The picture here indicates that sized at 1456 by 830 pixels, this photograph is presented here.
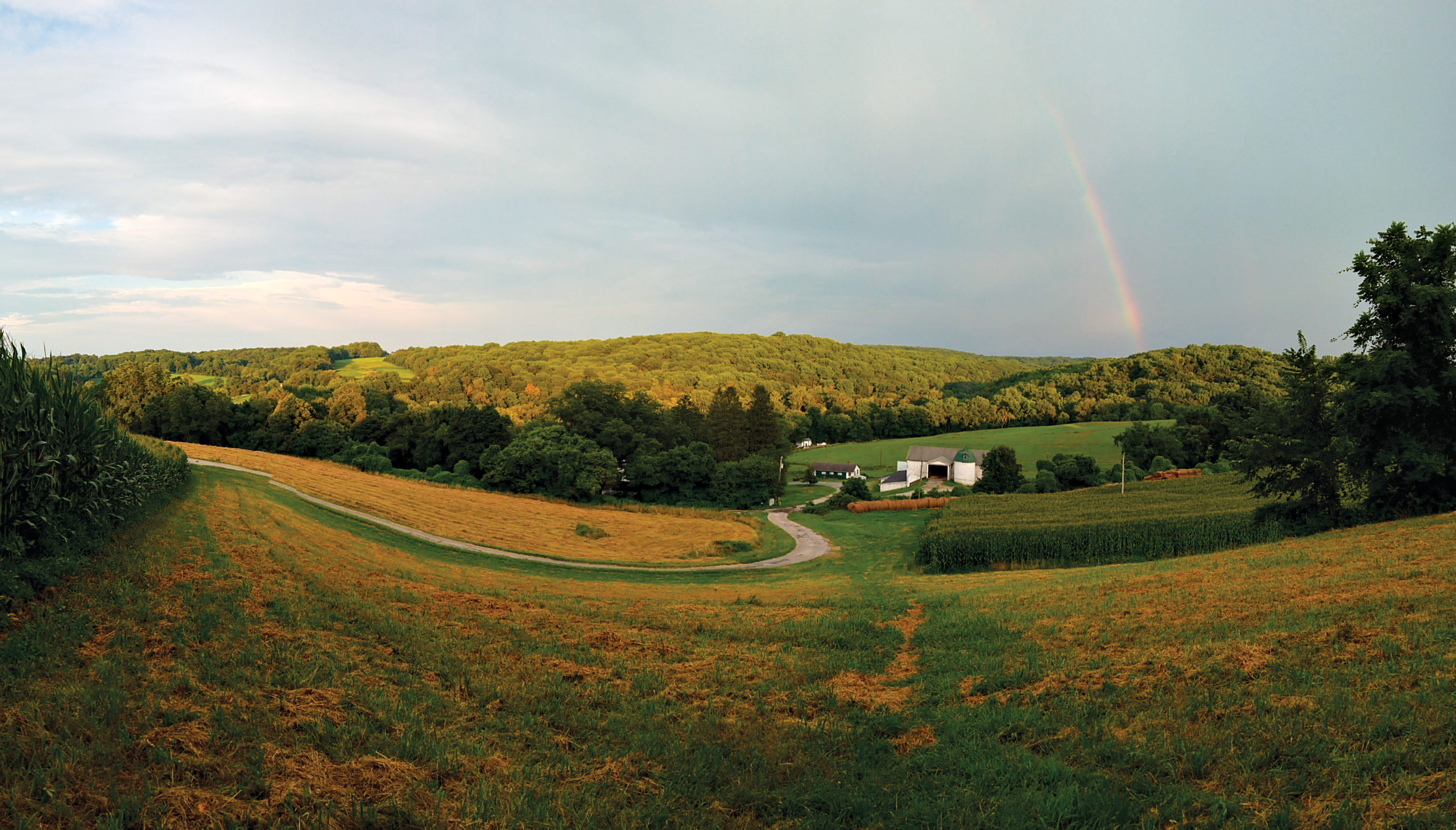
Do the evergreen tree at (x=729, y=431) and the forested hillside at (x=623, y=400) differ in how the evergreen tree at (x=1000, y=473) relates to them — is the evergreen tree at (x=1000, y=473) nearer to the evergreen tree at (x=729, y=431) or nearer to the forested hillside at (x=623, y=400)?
the forested hillside at (x=623, y=400)

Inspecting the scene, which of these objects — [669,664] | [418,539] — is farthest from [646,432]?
[669,664]

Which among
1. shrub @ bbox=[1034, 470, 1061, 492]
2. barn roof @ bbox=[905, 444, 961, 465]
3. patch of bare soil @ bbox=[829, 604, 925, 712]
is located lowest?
shrub @ bbox=[1034, 470, 1061, 492]

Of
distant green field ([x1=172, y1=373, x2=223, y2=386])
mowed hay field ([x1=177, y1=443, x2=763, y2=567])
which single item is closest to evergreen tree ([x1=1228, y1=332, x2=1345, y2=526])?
mowed hay field ([x1=177, y1=443, x2=763, y2=567])

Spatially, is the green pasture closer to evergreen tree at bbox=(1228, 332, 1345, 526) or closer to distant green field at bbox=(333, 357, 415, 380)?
distant green field at bbox=(333, 357, 415, 380)

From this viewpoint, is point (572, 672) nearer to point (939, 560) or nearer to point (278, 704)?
point (278, 704)

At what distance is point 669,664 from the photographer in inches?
345

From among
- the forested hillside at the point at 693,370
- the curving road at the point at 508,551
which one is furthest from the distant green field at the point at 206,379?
the curving road at the point at 508,551

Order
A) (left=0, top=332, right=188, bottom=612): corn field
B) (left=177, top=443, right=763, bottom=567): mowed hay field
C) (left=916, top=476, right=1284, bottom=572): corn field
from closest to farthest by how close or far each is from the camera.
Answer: (left=0, top=332, right=188, bottom=612): corn field → (left=916, top=476, right=1284, bottom=572): corn field → (left=177, top=443, right=763, bottom=567): mowed hay field

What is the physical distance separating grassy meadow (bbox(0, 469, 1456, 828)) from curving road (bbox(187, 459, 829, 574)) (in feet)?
57.1

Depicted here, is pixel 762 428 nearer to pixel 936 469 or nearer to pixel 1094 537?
pixel 936 469

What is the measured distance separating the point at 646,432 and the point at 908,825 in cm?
7174

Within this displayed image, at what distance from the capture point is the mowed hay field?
32625 mm

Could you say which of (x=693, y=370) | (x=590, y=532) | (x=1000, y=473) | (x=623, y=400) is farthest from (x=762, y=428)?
(x=693, y=370)

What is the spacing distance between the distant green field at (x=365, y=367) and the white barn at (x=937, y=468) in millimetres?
88769
